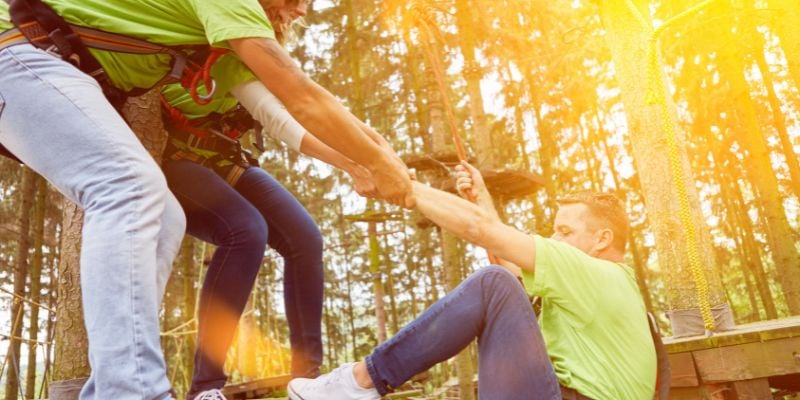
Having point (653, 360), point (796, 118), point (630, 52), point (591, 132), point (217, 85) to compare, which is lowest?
point (653, 360)

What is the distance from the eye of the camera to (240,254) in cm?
242

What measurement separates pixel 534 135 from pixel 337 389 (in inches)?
669

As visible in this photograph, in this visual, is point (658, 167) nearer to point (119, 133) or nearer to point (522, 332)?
point (522, 332)

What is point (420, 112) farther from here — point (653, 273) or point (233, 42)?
point (233, 42)

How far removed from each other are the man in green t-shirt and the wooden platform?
4.47 feet

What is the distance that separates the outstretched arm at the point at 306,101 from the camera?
167cm

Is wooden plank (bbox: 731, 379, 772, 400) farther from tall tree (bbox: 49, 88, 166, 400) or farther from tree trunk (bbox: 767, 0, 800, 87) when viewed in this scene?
tree trunk (bbox: 767, 0, 800, 87)

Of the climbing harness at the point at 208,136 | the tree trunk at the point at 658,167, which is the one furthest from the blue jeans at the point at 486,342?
the tree trunk at the point at 658,167

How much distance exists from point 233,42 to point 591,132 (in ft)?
57.5

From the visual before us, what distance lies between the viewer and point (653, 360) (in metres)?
2.39

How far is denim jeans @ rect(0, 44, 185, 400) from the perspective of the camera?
131 cm

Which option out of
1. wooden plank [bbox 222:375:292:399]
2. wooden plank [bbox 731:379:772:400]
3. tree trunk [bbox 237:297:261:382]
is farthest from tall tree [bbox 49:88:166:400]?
tree trunk [bbox 237:297:261:382]

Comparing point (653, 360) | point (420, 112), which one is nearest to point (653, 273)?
point (420, 112)

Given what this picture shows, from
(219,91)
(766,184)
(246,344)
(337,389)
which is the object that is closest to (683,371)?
(337,389)
